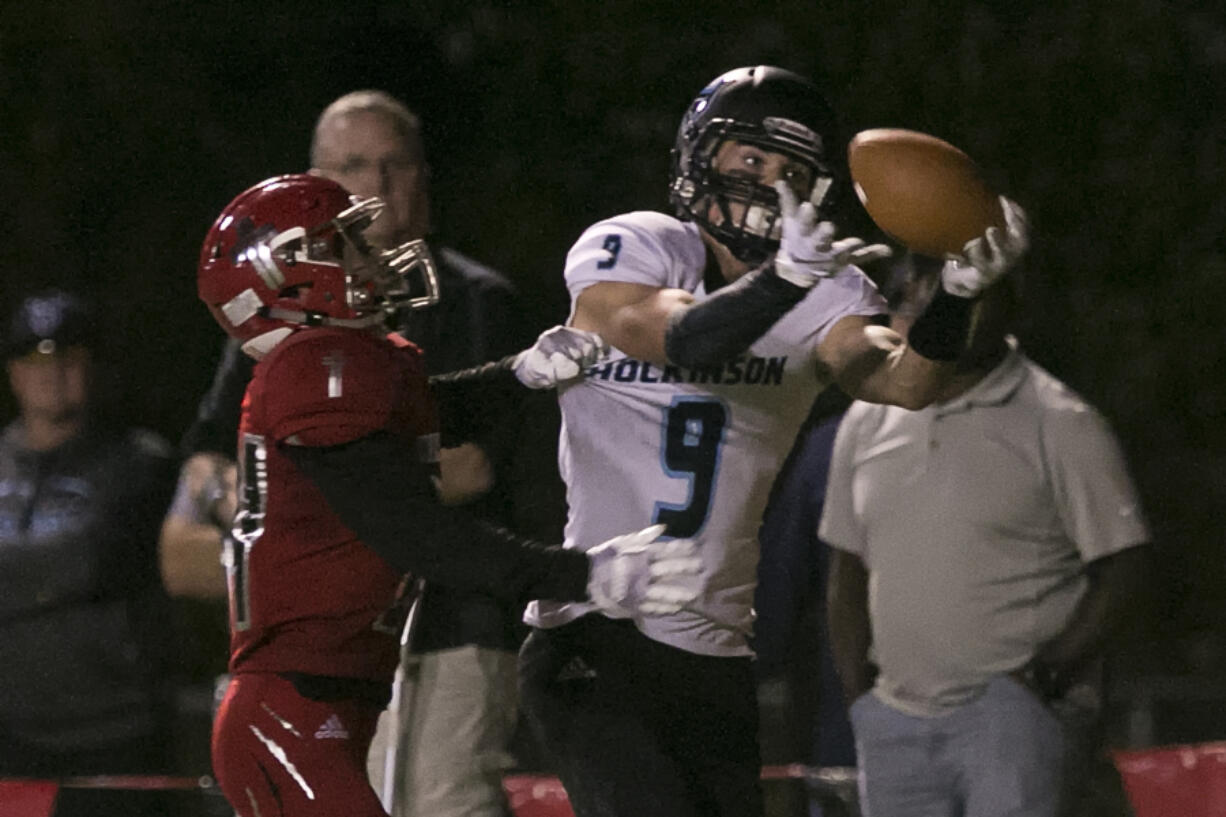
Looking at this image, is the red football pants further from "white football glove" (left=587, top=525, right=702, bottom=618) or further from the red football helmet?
the red football helmet

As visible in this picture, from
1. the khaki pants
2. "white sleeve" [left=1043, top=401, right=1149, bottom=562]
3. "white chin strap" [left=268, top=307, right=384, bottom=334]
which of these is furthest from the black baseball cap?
"white sleeve" [left=1043, top=401, right=1149, bottom=562]

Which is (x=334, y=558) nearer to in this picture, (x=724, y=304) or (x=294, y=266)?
(x=294, y=266)

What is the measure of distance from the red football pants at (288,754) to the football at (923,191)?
1.00 meters

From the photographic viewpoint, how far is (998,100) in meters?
7.00

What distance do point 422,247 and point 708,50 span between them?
14.4 ft

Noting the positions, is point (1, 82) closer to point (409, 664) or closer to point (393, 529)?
point (409, 664)

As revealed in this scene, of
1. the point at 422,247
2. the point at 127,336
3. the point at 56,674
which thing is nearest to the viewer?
the point at 422,247

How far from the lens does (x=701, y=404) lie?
282 centimetres

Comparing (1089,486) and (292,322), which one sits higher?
(292,322)

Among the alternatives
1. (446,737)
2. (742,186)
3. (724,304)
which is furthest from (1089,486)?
(446,737)

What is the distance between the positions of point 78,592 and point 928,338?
1948mm

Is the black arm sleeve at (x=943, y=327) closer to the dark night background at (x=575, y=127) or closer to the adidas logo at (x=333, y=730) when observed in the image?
the adidas logo at (x=333, y=730)

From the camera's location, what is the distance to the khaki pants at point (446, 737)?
337 cm

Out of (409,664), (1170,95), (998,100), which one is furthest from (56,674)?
(1170,95)
